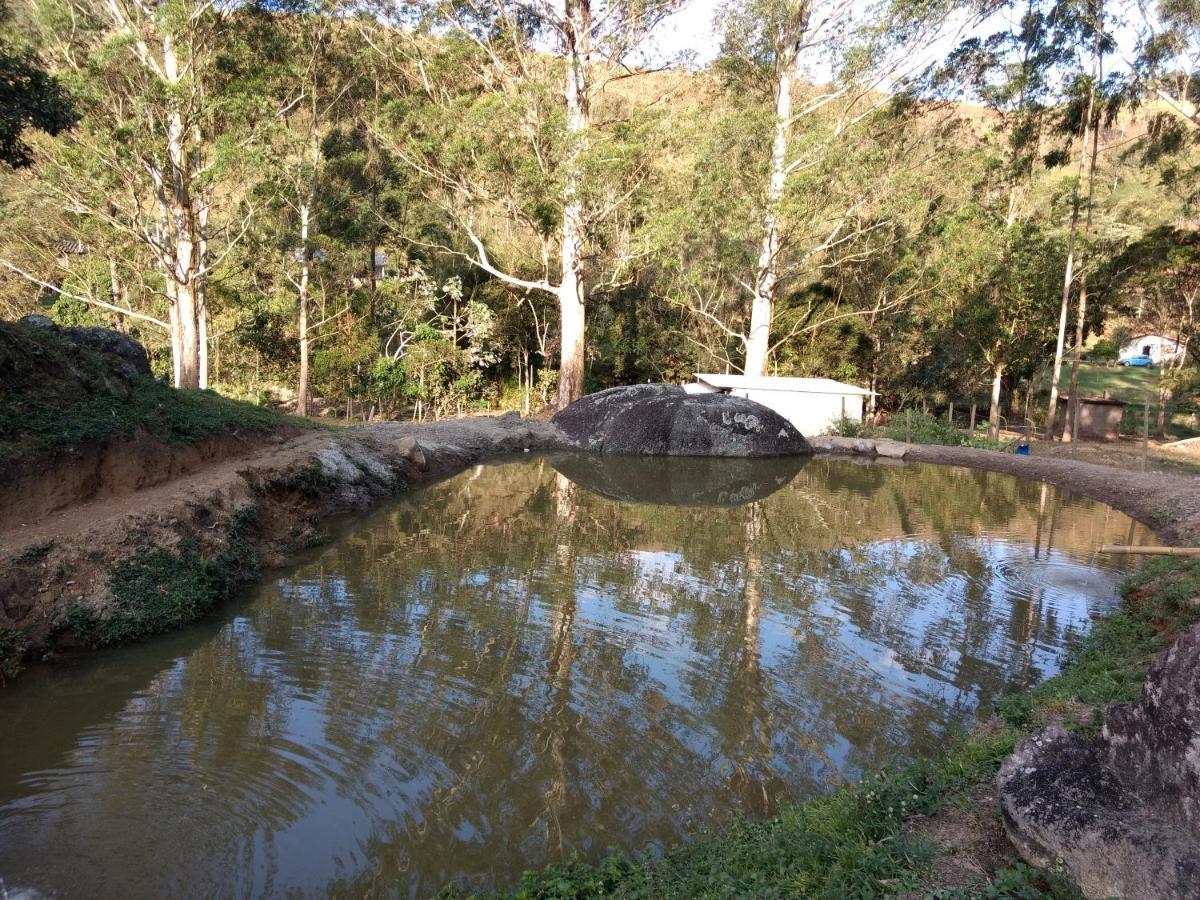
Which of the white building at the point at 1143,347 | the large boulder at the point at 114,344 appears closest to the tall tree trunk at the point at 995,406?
the large boulder at the point at 114,344

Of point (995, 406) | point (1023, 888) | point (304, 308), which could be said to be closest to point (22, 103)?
point (1023, 888)

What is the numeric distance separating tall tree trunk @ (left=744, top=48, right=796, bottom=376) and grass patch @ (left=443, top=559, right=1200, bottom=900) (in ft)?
59.0

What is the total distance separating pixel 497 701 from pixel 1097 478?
12.4 meters

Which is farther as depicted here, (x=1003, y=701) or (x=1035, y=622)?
(x=1035, y=622)

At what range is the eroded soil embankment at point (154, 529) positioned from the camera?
626 cm

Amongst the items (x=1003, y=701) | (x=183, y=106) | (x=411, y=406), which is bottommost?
(x=1003, y=701)

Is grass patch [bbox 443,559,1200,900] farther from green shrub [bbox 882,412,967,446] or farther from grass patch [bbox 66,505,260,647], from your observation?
green shrub [bbox 882,412,967,446]

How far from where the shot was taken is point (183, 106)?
1688 cm

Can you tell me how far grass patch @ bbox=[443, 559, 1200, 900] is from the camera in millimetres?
3066

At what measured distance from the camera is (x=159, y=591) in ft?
22.6

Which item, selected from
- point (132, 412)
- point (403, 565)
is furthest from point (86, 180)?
point (403, 565)

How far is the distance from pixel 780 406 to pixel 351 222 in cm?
1218

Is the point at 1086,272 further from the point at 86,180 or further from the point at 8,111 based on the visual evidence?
the point at 86,180

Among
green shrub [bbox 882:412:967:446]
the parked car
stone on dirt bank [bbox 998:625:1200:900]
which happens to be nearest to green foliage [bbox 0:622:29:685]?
stone on dirt bank [bbox 998:625:1200:900]
